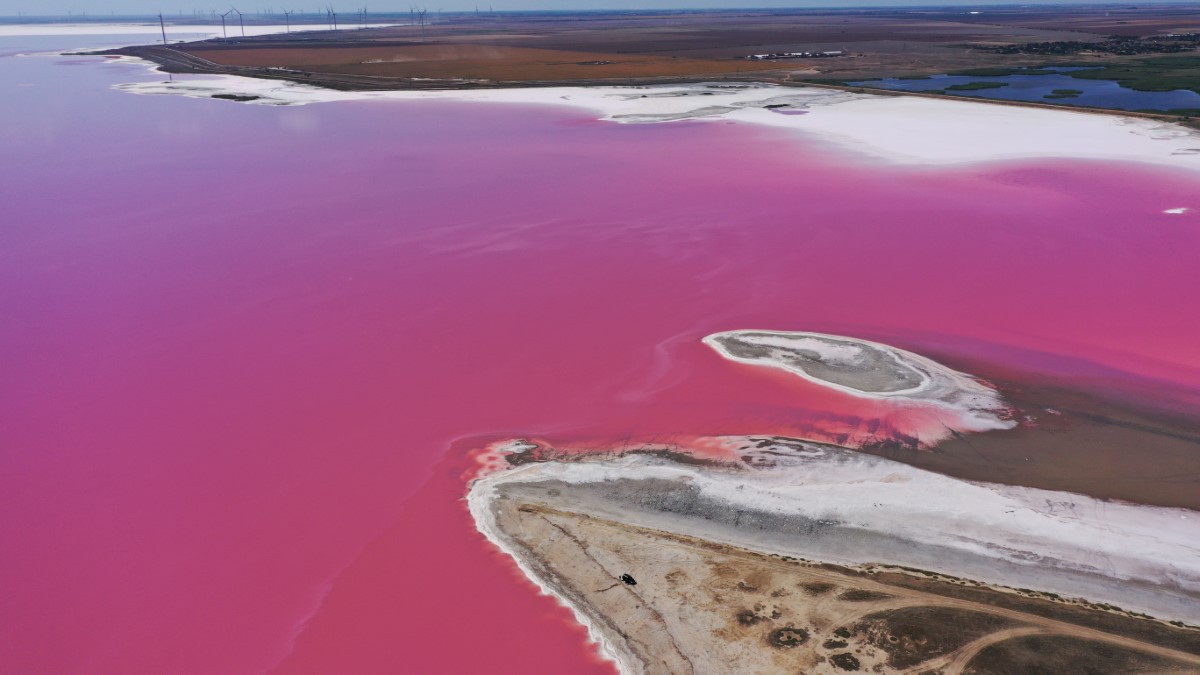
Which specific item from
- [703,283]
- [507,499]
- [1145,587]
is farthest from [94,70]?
[1145,587]

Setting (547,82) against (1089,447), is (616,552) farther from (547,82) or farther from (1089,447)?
(547,82)

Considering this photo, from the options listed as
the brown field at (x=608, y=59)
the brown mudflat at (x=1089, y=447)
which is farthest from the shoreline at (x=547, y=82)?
the brown mudflat at (x=1089, y=447)

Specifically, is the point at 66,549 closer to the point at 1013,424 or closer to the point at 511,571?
the point at 511,571

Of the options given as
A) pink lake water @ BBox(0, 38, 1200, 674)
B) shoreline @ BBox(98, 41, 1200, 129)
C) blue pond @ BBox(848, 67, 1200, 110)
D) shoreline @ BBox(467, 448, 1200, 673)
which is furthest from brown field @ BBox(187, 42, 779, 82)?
shoreline @ BBox(467, 448, 1200, 673)

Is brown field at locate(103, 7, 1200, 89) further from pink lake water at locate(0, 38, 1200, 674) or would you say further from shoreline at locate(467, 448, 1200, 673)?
shoreline at locate(467, 448, 1200, 673)

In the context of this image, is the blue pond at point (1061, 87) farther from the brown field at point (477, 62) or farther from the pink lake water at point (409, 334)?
the pink lake water at point (409, 334)

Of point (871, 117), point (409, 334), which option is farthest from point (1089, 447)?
point (871, 117)
